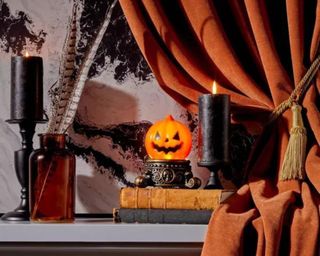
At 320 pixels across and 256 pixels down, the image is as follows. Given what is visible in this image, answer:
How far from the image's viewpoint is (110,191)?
1.52 m

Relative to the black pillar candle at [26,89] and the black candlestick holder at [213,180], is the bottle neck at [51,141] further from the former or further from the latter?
the black candlestick holder at [213,180]

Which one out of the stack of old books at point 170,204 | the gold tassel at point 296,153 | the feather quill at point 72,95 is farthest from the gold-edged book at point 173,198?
the feather quill at point 72,95

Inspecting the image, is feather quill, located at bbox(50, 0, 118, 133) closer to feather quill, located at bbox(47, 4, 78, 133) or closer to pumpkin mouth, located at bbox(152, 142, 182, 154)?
feather quill, located at bbox(47, 4, 78, 133)

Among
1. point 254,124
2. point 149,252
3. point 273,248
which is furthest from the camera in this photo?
point 254,124

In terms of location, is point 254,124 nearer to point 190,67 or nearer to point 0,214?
point 190,67

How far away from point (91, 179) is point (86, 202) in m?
0.05

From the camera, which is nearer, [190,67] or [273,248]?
[273,248]

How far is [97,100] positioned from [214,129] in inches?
12.1

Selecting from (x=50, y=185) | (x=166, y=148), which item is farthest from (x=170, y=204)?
(x=50, y=185)

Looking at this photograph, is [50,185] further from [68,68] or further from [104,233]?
[68,68]

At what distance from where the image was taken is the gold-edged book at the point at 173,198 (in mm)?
1306

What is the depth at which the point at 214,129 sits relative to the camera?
1341 millimetres

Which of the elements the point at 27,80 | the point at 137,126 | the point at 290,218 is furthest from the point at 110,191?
the point at 290,218

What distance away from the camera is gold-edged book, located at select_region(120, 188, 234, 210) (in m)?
1.31
